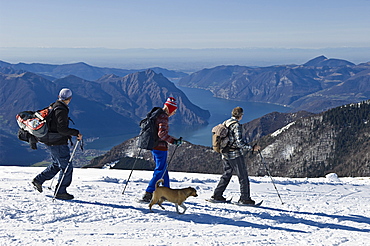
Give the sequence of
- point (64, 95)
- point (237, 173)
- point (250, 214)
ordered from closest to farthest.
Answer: point (64, 95), point (250, 214), point (237, 173)

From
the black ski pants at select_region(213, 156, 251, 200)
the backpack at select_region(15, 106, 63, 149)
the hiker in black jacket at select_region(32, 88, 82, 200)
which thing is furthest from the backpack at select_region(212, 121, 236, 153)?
the backpack at select_region(15, 106, 63, 149)

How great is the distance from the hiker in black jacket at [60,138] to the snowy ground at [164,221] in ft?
1.37

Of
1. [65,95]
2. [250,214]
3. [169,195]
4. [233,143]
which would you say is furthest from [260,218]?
[65,95]

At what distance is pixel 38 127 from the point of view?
709cm

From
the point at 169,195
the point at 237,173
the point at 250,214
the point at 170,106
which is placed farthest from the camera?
the point at 237,173

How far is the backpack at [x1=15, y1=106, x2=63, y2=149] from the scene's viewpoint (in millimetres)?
7098

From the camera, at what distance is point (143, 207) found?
748cm

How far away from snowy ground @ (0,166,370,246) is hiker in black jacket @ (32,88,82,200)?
1.37ft

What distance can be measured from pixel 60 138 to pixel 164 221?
272 centimetres

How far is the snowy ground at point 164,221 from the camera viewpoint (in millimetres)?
5762

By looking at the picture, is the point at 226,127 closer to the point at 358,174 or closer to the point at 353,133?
the point at 358,174

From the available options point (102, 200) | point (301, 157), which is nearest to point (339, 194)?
point (102, 200)

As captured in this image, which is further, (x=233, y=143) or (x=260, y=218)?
(x=233, y=143)

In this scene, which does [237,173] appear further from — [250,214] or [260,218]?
[260,218]
